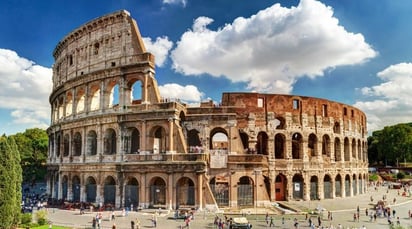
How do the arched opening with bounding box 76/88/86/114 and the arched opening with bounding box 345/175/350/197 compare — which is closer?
the arched opening with bounding box 76/88/86/114

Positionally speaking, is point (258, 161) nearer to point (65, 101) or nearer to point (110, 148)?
point (110, 148)

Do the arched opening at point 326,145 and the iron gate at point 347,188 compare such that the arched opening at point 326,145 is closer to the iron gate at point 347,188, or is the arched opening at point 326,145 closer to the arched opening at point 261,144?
the iron gate at point 347,188

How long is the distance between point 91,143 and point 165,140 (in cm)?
872

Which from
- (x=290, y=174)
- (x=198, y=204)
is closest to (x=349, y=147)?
(x=290, y=174)

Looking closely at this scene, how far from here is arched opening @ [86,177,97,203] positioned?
3442 centimetres

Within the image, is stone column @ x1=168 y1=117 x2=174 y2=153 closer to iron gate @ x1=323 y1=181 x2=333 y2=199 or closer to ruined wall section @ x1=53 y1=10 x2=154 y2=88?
ruined wall section @ x1=53 y1=10 x2=154 y2=88

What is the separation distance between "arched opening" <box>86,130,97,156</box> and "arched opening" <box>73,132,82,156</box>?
6.80 feet

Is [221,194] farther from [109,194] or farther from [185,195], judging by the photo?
[109,194]

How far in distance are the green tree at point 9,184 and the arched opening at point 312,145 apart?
28883 mm

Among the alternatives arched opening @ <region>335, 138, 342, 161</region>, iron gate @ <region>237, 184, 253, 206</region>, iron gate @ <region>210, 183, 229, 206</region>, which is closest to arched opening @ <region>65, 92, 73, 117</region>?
iron gate @ <region>210, 183, 229, 206</region>

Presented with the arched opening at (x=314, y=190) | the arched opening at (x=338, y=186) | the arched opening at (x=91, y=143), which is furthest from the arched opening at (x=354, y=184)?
the arched opening at (x=91, y=143)

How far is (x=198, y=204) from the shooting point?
29922 mm

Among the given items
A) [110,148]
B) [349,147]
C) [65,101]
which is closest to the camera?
[110,148]

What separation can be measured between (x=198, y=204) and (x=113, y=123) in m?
11.2
